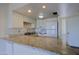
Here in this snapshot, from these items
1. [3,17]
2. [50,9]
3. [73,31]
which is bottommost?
[73,31]

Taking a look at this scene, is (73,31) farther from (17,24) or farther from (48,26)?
(17,24)

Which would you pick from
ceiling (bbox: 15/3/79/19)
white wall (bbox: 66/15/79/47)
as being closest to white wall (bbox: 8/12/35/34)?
ceiling (bbox: 15/3/79/19)

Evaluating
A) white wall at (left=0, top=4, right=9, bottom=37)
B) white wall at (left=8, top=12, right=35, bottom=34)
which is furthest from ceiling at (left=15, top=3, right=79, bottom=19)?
white wall at (left=0, top=4, right=9, bottom=37)

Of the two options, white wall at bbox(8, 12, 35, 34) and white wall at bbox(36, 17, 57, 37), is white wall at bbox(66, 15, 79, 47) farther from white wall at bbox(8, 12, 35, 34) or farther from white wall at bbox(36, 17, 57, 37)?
white wall at bbox(8, 12, 35, 34)

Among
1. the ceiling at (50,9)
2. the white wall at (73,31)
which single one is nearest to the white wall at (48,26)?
the ceiling at (50,9)

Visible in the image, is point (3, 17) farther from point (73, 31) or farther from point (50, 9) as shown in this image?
point (73, 31)

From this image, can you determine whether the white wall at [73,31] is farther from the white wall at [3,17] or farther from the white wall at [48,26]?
the white wall at [3,17]

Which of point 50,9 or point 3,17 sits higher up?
point 50,9

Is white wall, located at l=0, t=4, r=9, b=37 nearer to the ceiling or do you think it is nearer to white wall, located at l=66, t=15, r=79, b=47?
the ceiling

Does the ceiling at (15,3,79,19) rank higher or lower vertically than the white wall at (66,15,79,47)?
higher

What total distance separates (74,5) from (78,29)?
1.18ft

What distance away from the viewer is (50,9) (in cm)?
192

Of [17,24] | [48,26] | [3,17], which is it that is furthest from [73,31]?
[3,17]

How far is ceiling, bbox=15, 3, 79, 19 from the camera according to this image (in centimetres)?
189
